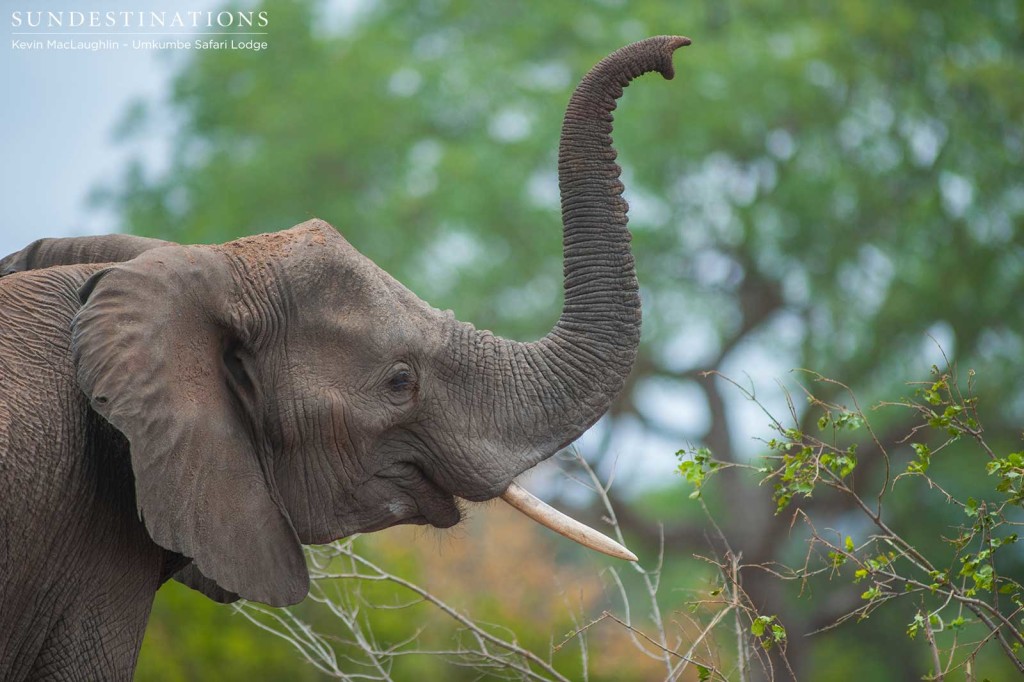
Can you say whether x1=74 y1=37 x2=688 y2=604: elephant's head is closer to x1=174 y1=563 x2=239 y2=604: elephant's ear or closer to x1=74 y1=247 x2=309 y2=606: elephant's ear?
x1=74 y1=247 x2=309 y2=606: elephant's ear

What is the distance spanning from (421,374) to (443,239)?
23853 mm

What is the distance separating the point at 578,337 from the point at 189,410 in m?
1.15

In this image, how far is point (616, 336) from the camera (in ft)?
12.8

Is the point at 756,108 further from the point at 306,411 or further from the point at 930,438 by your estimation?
the point at 306,411

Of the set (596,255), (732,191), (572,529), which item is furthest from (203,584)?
(732,191)

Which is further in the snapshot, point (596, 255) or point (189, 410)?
point (596, 255)

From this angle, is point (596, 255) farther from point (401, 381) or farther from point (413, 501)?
point (413, 501)

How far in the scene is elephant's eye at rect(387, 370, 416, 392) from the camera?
12.1 ft

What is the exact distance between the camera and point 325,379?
364 cm

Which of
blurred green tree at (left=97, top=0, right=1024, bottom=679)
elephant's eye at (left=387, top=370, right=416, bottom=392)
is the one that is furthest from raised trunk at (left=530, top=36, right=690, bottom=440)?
blurred green tree at (left=97, top=0, right=1024, bottom=679)

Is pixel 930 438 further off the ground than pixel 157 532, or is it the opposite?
pixel 157 532

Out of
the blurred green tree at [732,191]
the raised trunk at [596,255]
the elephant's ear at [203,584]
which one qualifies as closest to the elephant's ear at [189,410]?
the elephant's ear at [203,584]

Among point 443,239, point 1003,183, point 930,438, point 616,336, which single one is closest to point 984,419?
point 930,438

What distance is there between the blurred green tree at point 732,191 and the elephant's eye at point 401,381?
52.4ft
